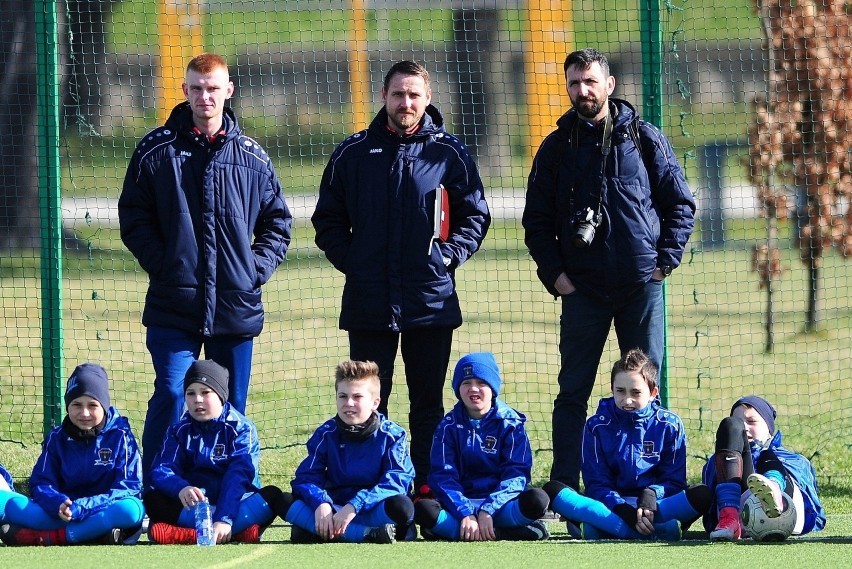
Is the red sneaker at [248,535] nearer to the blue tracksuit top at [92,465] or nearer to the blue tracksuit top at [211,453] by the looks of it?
the blue tracksuit top at [211,453]

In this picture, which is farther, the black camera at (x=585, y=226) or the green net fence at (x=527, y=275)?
the green net fence at (x=527, y=275)

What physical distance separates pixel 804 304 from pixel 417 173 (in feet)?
29.8

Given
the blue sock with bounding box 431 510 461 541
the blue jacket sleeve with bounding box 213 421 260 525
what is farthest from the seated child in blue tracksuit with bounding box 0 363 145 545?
the blue sock with bounding box 431 510 461 541

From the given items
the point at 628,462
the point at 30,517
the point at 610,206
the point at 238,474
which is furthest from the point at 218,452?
the point at 610,206

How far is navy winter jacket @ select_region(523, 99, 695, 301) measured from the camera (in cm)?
632

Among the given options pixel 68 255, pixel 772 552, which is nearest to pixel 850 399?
pixel 772 552

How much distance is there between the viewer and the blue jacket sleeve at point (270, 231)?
21.2 ft

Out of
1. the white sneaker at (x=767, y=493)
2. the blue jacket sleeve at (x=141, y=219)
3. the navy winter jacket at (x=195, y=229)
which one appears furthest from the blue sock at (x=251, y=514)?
the white sneaker at (x=767, y=493)

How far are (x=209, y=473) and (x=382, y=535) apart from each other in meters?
0.89

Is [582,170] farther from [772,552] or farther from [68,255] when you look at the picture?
[68,255]

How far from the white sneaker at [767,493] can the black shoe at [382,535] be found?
1.54 metres

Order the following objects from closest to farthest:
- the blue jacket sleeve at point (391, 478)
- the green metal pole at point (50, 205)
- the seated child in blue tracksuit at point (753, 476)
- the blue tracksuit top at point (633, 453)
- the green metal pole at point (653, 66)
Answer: the seated child in blue tracksuit at point (753, 476), the blue jacket sleeve at point (391, 478), the blue tracksuit top at point (633, 453), the green metal pole at point (653, 66), the green metal pole at point (50, 205)

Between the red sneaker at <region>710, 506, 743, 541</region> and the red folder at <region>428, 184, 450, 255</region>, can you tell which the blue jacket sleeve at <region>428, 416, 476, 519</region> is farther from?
the red sneaker at <region>710, 506, 743, 541</region>

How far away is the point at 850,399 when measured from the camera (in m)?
10.1
